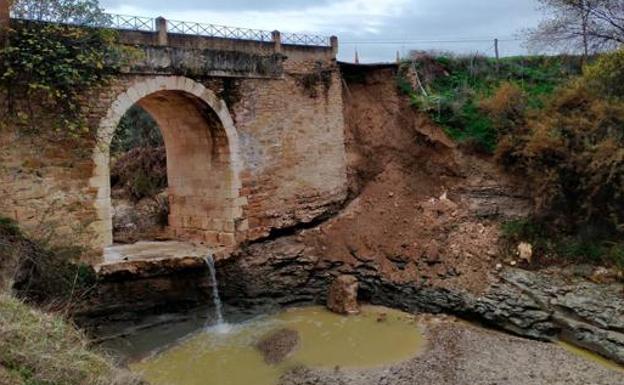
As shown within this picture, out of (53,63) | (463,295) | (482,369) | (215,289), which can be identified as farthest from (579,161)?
(53,63)

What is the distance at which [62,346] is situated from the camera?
5.73 m

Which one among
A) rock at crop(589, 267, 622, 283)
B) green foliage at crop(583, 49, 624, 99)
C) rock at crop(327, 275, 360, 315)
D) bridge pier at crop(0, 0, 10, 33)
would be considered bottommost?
rock at crop(327, 275, 360, 315)

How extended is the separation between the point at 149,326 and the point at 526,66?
12400mm

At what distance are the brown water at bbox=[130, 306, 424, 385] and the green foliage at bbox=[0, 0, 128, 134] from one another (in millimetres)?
4224

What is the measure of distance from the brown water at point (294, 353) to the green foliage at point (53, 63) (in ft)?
13.9

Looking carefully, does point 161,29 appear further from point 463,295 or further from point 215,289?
point 463,295

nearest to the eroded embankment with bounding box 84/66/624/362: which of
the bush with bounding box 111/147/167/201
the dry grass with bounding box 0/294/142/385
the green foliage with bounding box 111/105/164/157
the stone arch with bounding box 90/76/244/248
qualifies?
the stone arch with bounding box 90/76/244/248

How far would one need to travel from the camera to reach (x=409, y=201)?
532 inches

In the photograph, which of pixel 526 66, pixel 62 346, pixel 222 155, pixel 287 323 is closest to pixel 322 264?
pixel 287 323

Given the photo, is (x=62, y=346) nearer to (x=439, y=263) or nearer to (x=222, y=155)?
(x=222, y=155)

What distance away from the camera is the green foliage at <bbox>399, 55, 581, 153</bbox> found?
13.4 metres

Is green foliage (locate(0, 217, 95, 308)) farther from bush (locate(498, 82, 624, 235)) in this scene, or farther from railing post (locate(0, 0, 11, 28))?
bush (locate(498, 82, 624, 235))

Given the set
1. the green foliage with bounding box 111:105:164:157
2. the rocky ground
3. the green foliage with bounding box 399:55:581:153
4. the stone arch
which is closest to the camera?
the rocky ground

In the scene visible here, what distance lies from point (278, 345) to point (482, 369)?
3.43m
